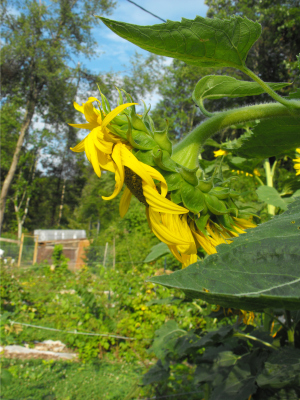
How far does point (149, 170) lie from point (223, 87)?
0.17 metres

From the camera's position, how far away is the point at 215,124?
43cm

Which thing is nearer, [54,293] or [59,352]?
[59,352]

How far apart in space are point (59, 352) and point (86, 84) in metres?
9.72

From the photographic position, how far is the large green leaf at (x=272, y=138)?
16.9 inches

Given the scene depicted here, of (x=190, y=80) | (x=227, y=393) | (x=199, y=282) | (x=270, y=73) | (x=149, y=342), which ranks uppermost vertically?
(x=190, y=80)

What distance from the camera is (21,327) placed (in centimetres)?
371

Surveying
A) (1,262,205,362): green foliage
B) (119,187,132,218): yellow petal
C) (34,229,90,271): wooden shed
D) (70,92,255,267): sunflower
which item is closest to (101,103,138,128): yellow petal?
(70,92,255,267): sunflower

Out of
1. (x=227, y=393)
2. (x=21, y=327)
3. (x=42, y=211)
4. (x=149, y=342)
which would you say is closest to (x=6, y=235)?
(x=42, y=211)

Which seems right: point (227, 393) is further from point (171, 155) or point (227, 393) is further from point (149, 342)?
point (149, 342)

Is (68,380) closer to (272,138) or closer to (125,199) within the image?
(125,199)

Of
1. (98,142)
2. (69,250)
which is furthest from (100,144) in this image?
(69,250)

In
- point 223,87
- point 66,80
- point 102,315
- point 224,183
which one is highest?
point 66,80

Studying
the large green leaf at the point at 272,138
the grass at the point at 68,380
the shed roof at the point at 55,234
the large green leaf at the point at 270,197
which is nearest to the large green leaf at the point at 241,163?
the large green leaf at the point at 270,197

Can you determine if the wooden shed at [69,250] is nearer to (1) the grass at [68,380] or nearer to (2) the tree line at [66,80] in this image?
(2) the tree line at [66,80]
